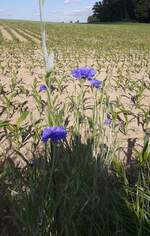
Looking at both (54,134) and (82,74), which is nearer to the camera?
(54,134)

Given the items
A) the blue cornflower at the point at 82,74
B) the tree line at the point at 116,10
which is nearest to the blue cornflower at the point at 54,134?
the blue cornflower at the point at 82,74

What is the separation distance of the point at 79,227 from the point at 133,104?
347 centimetres

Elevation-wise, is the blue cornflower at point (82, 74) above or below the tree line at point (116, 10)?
above

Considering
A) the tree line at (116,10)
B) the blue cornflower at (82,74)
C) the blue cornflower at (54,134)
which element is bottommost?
the tree line at (116,10)

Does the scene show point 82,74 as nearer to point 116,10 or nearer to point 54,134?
point 54,134

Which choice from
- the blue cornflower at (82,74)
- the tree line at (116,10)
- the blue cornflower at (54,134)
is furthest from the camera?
the tree line at (116,10)

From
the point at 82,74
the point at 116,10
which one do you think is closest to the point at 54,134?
the point at 82,74

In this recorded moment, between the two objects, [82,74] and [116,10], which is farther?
[116,10]

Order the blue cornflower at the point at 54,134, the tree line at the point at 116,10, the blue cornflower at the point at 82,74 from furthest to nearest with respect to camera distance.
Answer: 1. the tree line at the point at 116,10
2. the blue cornflower at the point at 82,74
3. the blue cornflower at the point at 54,134

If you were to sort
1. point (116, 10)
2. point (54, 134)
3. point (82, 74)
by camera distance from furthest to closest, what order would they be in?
point (116, 10) → point (82, 74) → point (54, 134)

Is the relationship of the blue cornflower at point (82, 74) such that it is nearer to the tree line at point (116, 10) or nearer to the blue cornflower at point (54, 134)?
the blue cornflower at point (54, 134)

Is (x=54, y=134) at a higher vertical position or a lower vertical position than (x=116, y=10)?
higher

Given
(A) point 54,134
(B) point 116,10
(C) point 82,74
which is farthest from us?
(B) point 116,10

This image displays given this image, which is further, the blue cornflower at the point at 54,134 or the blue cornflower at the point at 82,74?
the blue cornflower at the point at 82,74
